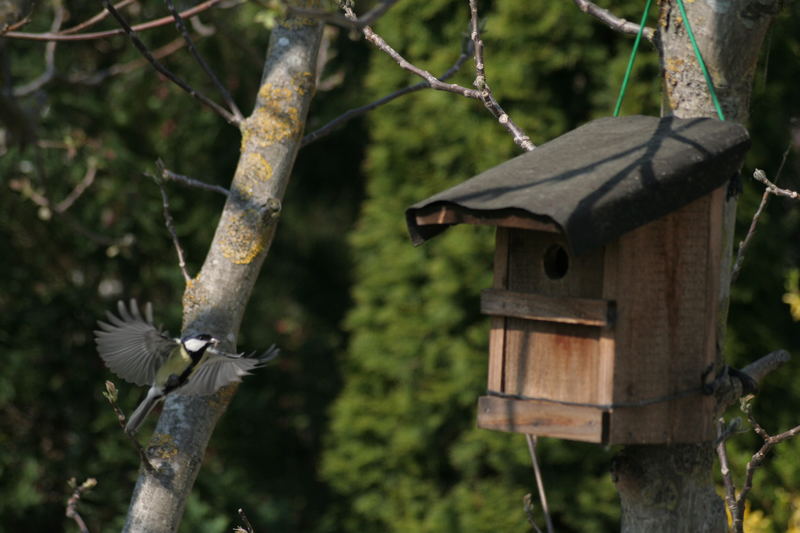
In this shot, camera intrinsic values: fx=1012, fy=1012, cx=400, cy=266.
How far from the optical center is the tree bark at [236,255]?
2244 mm

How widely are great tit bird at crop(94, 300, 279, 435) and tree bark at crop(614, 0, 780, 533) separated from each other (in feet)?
2.72

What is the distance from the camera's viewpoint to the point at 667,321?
1973 mm

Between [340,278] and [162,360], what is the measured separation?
397cm

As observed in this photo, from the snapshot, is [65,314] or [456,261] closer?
[456,261]

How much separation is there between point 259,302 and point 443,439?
2.31 m

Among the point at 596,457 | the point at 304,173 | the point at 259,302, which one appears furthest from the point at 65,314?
the point at 596,457

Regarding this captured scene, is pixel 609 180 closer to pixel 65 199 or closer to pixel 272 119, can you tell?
pixel 272 119

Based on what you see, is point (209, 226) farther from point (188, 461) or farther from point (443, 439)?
point (188, 461)

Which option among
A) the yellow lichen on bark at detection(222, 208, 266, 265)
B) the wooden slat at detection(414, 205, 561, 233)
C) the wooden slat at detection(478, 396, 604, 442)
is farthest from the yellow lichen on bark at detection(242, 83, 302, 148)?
the wooden slat at detection(478, 396, 604, 442)

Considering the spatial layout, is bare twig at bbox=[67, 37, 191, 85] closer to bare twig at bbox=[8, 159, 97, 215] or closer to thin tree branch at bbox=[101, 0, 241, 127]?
bare twig at bbox=[8, 159, 97, 215]

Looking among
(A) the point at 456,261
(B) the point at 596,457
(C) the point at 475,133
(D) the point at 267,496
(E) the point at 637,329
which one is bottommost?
(D) the point at 267,496

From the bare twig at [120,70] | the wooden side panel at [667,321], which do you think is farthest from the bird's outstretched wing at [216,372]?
the bare twig at [120,70]

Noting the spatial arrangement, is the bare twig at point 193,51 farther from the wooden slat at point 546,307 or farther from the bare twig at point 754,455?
the bare twig at point 754,455

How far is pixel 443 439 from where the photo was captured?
427 centimetres
